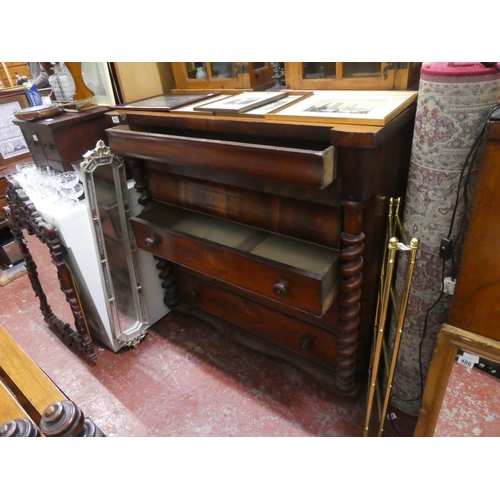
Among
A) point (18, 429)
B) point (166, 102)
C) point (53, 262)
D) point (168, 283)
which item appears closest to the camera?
point (18, 429)

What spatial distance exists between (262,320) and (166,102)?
2.97 feet

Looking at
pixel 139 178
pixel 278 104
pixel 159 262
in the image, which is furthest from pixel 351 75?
pixel 159 262

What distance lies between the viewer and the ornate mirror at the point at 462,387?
903mm

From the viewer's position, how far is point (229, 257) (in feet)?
3.93

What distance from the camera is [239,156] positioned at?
3.28 ft

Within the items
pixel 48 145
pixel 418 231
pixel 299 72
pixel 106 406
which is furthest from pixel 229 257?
pixel 48 145

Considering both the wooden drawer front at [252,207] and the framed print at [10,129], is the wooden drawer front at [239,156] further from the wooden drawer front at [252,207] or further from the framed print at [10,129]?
the framed print at [10,129]

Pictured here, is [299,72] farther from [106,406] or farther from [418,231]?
[106,406]

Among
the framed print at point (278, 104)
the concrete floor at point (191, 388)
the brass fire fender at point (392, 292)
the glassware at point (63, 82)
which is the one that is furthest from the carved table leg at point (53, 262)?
the brass fire fender at point (392, 292)

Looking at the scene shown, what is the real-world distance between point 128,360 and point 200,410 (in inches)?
17.8

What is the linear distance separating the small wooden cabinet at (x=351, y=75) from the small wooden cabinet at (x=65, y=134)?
853 millimetres

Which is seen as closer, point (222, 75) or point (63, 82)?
point (222, 75)

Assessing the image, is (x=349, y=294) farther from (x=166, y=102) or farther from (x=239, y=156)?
(x=166, y=102)

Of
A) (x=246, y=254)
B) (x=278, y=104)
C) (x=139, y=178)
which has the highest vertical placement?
(x=278, y=104)
